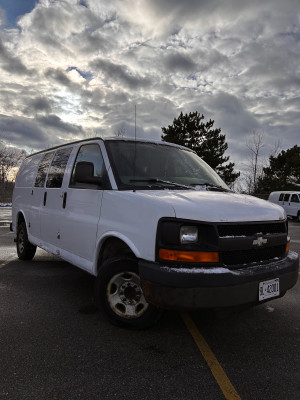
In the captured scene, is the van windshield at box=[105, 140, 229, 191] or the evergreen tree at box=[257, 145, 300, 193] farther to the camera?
the evergreen tree at box=[257, 145, 300, 193]

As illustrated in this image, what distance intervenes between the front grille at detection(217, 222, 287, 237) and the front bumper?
0.33 meters

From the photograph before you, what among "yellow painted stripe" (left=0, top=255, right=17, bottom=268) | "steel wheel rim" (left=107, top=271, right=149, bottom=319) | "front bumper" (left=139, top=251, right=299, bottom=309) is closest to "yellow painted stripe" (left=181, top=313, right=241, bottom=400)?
"front bumper" (left=139, top=251, right=299, bottom=309)

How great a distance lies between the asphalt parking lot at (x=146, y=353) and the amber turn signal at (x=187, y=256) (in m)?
0.82

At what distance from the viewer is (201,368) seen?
8.36 feet

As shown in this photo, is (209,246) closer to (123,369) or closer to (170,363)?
(170,363)

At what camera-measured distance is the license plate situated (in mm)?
2930

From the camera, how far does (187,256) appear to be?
2.75m

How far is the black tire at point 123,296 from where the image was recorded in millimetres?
3113

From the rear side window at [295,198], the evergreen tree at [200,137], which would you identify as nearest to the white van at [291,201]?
the rear side window at [295,198]

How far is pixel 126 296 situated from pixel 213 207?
4.11 feet

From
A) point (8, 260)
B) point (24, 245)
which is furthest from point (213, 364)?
point (8, 260)

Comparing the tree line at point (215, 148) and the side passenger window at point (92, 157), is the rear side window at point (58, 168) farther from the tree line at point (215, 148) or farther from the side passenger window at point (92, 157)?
the tree line at point (215, 148)

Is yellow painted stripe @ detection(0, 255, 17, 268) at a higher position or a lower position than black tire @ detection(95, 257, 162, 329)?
lower

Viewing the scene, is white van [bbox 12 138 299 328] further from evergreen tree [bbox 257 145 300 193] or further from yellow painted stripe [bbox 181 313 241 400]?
evergreen tree [bbox 257 145 300 193]
